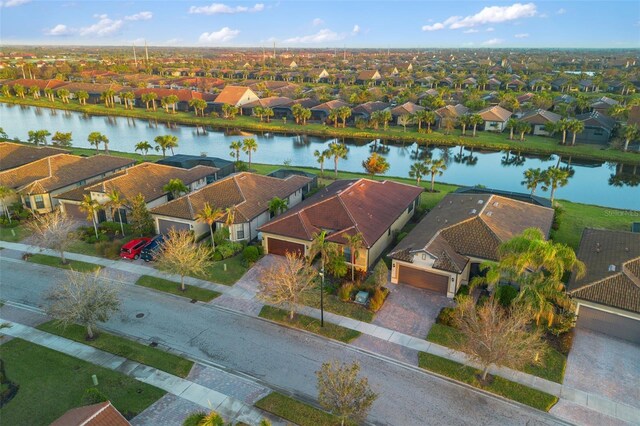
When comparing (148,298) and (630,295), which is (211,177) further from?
(630,295)

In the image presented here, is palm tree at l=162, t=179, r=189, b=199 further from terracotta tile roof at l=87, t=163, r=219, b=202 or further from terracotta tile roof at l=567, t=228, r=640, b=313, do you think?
terracotta tile roof at l=567, t=228, r=640, b=313

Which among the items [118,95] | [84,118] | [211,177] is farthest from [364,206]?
[118,95]

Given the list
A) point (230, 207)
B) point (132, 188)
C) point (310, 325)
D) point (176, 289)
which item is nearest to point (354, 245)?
point (310, 325)

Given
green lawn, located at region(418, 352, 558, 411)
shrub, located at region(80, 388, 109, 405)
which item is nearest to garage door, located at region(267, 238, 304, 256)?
green lawn, located at region(418, 352, 558, 411)

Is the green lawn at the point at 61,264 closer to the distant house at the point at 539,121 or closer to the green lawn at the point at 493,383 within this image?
the green lawn at the point at 493,383

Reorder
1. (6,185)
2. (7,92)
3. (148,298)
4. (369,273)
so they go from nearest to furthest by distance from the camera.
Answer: (148,298), (369,273), (6,185), (7,92)

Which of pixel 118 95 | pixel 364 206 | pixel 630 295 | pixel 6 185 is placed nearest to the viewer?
pixel 630 295

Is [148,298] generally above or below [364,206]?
below
